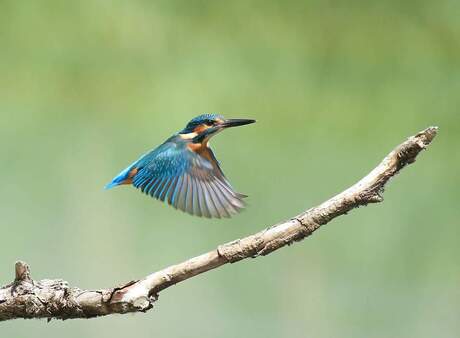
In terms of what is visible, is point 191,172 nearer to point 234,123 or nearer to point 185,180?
point 185,180

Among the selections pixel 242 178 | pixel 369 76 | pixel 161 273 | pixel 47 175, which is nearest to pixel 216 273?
pixel 242 178

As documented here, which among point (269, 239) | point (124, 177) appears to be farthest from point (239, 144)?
point (269, 239)

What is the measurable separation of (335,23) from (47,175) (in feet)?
3.01

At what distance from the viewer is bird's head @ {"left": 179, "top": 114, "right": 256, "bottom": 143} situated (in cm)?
139

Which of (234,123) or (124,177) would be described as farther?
(124,177)

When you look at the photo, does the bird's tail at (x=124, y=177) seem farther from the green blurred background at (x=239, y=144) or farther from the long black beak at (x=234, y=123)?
the green blurred background at (x=239, y=144)

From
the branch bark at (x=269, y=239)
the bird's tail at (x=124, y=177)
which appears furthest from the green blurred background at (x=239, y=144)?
the branch bark at (x=269, y=239)

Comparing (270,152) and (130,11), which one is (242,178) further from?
(130,11)

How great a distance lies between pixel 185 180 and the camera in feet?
4.60

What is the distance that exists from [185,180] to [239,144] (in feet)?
2.60

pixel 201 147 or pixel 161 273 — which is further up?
pixel 201 147

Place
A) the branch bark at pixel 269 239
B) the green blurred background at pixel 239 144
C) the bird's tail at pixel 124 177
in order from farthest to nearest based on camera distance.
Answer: the green blurred background at pixel 239 144
the bird's tail at pixel 124 177
the branch bark at pixel 269 239

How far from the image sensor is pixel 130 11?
2.12m

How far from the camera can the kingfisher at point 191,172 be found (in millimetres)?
1369
